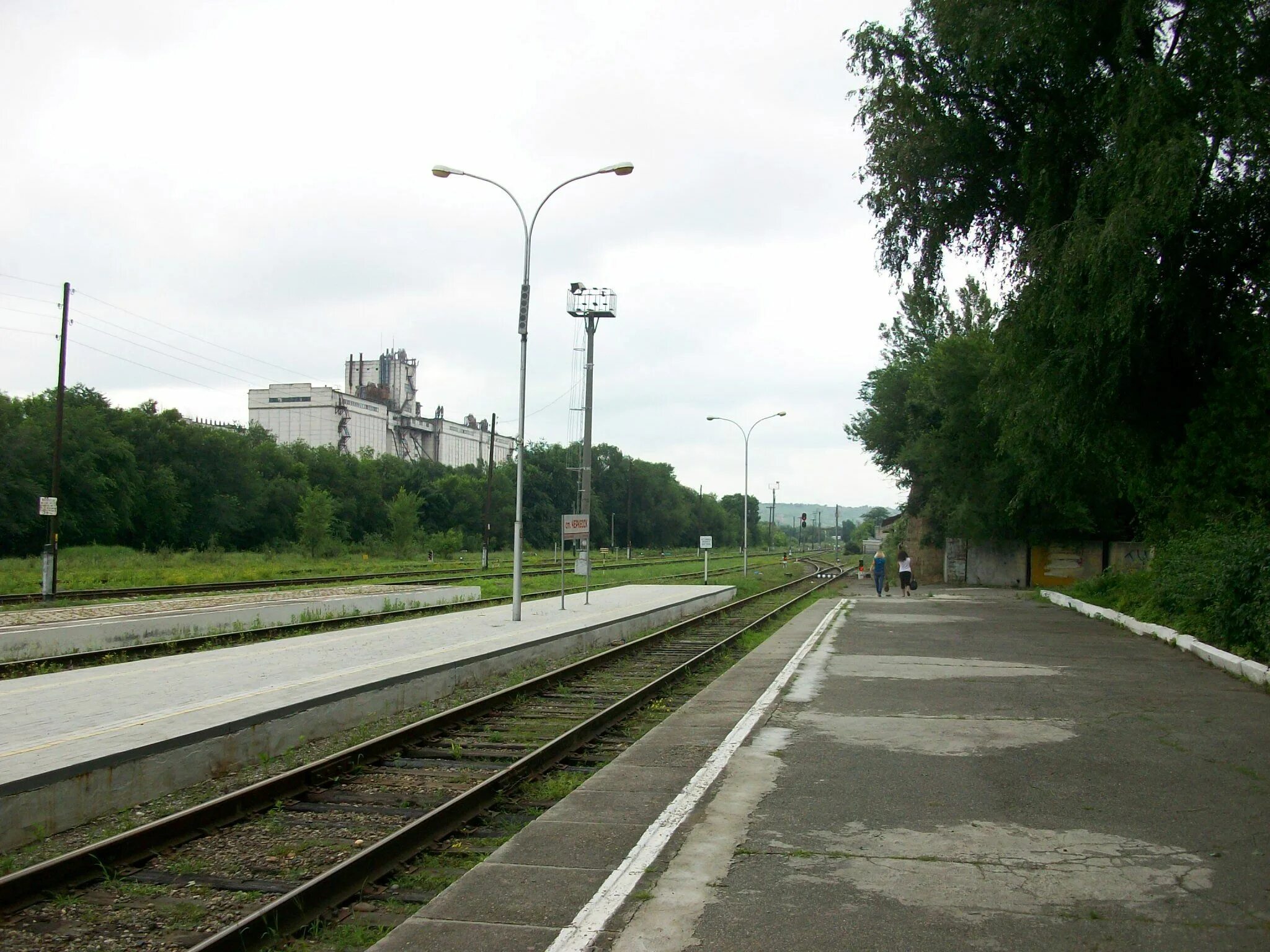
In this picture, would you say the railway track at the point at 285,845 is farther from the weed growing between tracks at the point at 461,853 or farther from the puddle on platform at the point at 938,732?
the puddle on platform at the point at 938,732

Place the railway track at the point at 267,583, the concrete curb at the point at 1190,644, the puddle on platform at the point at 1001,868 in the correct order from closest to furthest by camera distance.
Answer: the puddle on platform at the point at 1001,868 → the concrete curb at the point at 1190,644 → the railway track at the point at 267,583

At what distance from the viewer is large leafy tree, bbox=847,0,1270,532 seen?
57.7ft

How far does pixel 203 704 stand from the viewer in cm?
965

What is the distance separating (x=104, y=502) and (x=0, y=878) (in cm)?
5829

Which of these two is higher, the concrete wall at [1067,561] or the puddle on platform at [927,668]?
the concrete wall at [1067,561]

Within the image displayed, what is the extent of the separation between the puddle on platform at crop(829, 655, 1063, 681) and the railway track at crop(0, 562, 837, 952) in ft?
15.2

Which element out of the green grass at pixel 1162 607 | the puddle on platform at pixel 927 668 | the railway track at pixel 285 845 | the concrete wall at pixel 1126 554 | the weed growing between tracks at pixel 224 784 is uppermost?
the concrete wall at pixel 1126 554

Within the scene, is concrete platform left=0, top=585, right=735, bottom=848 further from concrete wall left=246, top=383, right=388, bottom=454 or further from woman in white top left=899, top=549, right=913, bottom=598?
concrete wall left=246, top=383, right=388, bottom=454

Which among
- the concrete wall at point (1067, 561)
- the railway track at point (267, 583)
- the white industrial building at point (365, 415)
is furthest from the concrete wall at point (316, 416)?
the concrete wall at point (1067, 561)

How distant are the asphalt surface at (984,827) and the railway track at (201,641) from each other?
32.6ft

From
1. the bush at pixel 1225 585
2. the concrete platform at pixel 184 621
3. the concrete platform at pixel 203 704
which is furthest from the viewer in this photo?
the concrete platform at pixel 184 621

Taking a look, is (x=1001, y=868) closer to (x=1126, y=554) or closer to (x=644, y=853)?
(x=644, y=853)

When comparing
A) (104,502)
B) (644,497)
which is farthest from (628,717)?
(644,497)

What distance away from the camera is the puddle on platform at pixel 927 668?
13.6 meters
